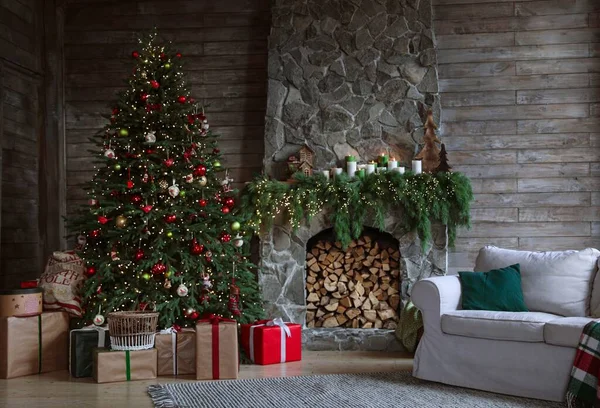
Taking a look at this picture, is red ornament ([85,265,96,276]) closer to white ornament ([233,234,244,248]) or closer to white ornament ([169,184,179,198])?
white ornament ([169,184,179,198])

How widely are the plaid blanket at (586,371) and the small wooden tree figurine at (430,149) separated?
96.3 inches

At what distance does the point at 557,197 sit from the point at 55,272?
426cm

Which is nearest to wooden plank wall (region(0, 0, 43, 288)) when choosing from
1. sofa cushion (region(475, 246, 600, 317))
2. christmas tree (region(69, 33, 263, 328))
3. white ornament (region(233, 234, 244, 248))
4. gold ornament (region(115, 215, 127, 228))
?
christmas tree (region(69, 33, 263, 328))

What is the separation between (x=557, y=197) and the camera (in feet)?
19.9

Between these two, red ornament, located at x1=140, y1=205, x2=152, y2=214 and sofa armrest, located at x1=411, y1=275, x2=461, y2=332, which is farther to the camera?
red ornament, located at x1=140, y1=205, x2=152, y2=214

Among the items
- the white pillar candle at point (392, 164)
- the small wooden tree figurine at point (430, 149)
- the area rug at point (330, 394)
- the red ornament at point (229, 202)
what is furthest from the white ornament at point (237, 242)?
the small wooden tree figurine at point (430, 149)

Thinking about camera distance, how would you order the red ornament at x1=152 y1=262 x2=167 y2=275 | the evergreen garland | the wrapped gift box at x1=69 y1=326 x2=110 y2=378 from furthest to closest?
the evergreen garland → the red ornament at x1=152 y1=262 x2=167 y2=275 → the wrapped gift box at x1=69 y1=326 x2=110 y2=378

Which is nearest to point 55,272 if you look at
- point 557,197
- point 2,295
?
point 2,295

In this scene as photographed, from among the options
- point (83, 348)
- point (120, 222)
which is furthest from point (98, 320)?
point (120, 222)

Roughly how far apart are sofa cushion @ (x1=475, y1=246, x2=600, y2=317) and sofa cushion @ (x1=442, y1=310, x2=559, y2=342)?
9.1 inches

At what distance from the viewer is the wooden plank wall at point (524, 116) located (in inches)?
239

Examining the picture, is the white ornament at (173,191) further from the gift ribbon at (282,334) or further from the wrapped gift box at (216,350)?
the gift ribbon at (282,334)

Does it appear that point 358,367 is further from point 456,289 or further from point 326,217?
point 326,217

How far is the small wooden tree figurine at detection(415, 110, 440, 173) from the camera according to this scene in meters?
5.80
